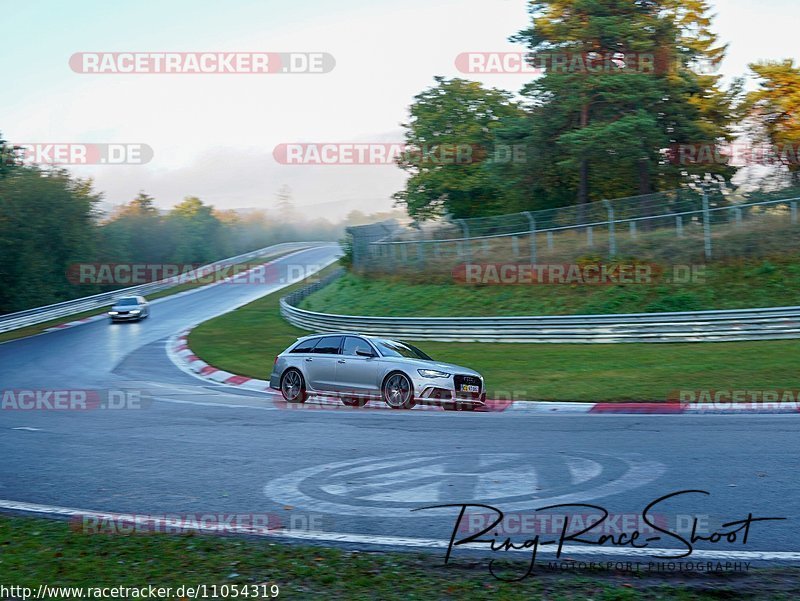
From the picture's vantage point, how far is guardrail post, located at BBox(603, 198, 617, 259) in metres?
27.5

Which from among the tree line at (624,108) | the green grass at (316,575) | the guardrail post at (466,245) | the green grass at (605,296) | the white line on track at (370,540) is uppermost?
the tree line at (624,108)

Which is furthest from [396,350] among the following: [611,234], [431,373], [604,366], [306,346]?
[611,234]

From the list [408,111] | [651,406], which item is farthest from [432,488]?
[408,111]

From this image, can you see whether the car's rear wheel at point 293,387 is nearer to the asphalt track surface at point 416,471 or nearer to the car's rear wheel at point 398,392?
the asphalt track surface at point 416,471

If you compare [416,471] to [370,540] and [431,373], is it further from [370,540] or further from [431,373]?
[431,373]

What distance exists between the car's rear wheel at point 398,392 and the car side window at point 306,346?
2.02 metres

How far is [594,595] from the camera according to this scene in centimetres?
473

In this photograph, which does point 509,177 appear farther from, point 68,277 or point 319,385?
point 68,277

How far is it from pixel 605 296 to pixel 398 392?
47.0ft

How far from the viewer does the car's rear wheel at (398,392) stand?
14453mm

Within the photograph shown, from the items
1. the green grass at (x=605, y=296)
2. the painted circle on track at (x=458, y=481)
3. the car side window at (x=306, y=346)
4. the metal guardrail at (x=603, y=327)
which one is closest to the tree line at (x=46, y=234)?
the green grass at (x=605, y=296)

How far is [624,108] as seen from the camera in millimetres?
37156

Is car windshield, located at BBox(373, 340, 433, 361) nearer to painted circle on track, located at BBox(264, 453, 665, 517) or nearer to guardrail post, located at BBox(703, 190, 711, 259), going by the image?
painted circle on track, located at BBox(264, 453, 665, 517)

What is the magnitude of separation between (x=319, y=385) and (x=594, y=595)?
36.7 ft
